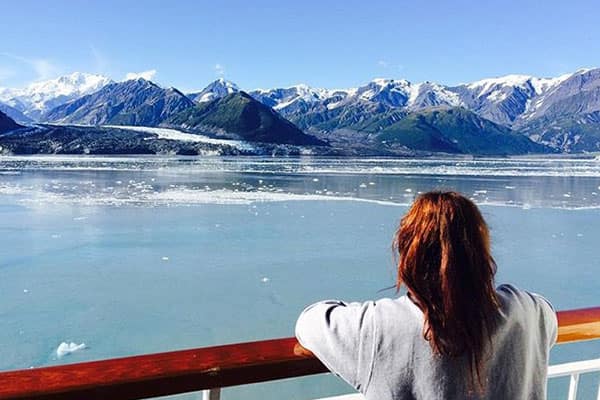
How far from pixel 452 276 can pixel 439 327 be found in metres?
0.10

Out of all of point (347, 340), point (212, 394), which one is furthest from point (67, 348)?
point (347, 340)

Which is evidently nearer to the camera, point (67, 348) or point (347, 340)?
point (347, 340)

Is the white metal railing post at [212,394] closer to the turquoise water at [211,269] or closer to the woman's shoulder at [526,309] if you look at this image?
the woman's shoulder at [526,309]

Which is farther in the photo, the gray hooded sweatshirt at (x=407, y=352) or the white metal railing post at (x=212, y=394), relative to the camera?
the white metal railing post at (x=212, y=394)

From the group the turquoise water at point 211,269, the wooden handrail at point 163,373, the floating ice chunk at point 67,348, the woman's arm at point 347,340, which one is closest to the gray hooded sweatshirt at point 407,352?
the woman's arm at point 347,340

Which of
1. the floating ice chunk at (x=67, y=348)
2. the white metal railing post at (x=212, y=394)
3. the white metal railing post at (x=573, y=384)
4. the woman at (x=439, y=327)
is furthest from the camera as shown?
the floating ice chunk at (x=67, y=348)

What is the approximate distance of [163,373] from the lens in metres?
1.05

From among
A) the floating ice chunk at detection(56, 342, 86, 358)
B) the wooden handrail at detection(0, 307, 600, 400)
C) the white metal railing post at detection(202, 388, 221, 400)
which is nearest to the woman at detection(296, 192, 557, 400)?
the wooden handrail at detection(0, 307, 600, 400)

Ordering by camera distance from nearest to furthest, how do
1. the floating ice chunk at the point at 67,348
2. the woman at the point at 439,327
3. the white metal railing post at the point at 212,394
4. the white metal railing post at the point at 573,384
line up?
the woman at the point at 439,327
the white metal railing post at the point at 212,394
the white metal railing post at the point at 573,384
the floating ice chunk at the point at 67,348

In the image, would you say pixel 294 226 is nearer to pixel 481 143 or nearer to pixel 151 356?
pixel 151 356

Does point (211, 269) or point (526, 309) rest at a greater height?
point (526, 309)

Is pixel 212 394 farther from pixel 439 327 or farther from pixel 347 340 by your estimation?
pixel 439 327

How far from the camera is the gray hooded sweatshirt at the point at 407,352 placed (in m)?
0.97

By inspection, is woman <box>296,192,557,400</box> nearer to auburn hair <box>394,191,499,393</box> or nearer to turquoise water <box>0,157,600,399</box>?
auburn hair <box>394,191,499,393</box>
